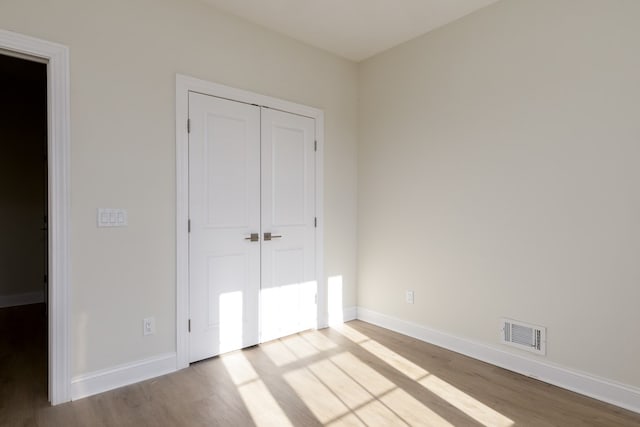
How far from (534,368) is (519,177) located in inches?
55.5

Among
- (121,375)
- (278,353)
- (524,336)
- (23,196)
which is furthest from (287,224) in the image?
(23,196)

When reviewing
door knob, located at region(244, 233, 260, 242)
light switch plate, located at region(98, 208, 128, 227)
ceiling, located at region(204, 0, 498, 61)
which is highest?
ceiling, located at region(204, 0, 498, 61)

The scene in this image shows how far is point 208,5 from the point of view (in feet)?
9.28

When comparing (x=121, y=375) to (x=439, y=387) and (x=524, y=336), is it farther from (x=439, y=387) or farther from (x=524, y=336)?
(x=524, y=336)

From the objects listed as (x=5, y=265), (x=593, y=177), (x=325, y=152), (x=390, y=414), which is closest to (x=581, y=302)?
(x=593, y=177)

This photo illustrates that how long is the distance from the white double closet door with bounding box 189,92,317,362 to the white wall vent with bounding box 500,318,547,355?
1.73 metres

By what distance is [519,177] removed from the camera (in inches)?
105

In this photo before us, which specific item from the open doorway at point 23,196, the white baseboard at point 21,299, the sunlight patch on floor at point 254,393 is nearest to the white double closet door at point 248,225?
the sunlight patch on floor at point 254,393

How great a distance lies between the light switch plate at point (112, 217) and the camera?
2355 mm

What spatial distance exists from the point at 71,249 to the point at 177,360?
3.61ft

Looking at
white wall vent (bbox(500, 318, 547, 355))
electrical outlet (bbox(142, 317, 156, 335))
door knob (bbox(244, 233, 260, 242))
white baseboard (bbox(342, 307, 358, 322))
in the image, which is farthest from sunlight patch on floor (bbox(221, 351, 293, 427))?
white wall vent (bbox(500, 318, 547, 355))

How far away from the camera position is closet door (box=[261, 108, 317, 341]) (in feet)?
10.6

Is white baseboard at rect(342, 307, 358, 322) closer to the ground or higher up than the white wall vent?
closer to the ground

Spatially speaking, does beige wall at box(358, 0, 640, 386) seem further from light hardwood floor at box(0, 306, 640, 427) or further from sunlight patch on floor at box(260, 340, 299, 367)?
sunlight patch on floor at box(260, 340, 299, 367)
